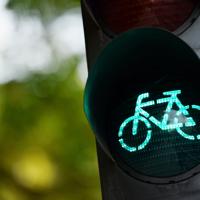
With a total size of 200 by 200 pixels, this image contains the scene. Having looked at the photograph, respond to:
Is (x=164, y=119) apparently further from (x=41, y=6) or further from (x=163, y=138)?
(x=41, y=6)

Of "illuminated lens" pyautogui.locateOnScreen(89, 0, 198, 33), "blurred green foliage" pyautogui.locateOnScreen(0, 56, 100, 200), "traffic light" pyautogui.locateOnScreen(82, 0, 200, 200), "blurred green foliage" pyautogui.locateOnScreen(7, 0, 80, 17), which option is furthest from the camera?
"blurred green foliage" pyautogui.locateOnScreen(7, 0, 80, 17)

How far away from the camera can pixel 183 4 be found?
145 cm

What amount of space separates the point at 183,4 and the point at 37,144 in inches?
72.9

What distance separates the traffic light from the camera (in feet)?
4.16

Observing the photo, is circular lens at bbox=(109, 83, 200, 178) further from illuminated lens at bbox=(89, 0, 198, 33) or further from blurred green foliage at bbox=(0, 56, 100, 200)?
blurred green foliage at bbox=(0, 56, 100, 200)

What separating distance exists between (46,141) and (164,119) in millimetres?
1934

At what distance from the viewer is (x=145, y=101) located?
4.34 feet

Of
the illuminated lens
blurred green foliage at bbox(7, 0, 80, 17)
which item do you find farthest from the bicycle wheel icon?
blurred green foliage at bbox(7, 0, 80, 17)

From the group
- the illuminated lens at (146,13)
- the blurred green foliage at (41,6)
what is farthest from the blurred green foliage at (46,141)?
the illuminated lens at (146,13)

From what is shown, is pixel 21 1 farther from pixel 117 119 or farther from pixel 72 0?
pixel 117 119

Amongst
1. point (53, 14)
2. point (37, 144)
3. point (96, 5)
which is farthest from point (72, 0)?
point (96, 5)

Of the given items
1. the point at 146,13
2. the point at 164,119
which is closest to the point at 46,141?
the point at 146,13

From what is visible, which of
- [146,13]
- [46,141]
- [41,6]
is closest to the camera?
[146,13]

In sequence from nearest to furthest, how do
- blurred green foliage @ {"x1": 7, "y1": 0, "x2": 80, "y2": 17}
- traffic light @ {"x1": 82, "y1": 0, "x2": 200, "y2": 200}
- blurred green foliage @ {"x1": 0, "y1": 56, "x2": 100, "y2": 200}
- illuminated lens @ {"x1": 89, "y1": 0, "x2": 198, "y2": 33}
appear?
traffic light @ {"x1": 82, "y1": 0, "x2": 200, "y2": 200}
illuminated lens @ {"x1": 89, "y1": 0, "x2": 198, "y2": 33}
blurred green foliage @ {"x1": 0, "y1": 56, "x2": 100, "y2": 200}
blurred green foliage @ {"x1": 7, "y1": 0, "x2": 80, "y2": 17}
